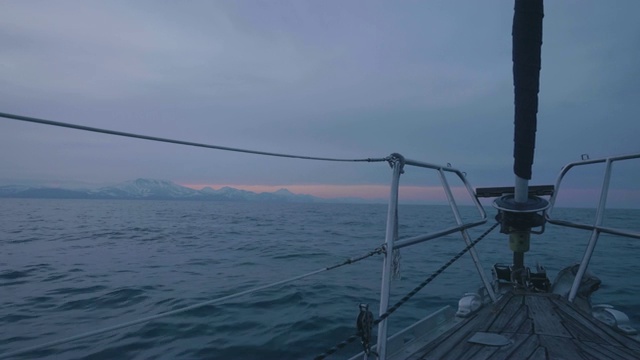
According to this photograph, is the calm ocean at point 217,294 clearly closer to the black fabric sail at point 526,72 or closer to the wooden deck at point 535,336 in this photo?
the wooden deck at point 535,336

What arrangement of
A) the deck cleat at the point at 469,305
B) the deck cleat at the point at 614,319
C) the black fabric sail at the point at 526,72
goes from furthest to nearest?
the deck cleat at the point at 469,305 < the deck cleat at the point at 614,319 < the black fabric sail at the point at 526,72

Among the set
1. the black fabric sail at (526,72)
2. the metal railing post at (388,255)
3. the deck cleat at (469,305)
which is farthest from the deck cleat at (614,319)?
the metal railing post at (388,255)

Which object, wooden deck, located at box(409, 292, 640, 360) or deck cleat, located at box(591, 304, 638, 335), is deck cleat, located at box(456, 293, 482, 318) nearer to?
wooden deck, located at box(409, 292, 640, 360)

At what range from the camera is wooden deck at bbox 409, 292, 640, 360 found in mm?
2982

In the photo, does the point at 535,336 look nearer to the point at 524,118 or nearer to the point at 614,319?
the point at 614,319

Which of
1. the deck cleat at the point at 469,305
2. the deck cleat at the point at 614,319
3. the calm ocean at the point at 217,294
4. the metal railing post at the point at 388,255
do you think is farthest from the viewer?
the calm ocean at the point at 217,294

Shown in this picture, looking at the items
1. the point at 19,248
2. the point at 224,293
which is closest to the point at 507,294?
the point at 224,293

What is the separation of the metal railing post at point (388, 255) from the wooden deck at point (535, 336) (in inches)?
26.3

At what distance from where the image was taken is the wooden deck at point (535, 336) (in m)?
2.98

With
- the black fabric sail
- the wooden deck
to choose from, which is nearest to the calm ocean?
the wooden deck

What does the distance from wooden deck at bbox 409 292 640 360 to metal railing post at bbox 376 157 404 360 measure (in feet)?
2.19

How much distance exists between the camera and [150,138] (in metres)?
1.99

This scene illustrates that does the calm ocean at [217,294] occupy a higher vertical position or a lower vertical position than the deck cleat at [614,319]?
lower

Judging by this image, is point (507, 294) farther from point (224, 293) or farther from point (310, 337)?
point (224, 293)
